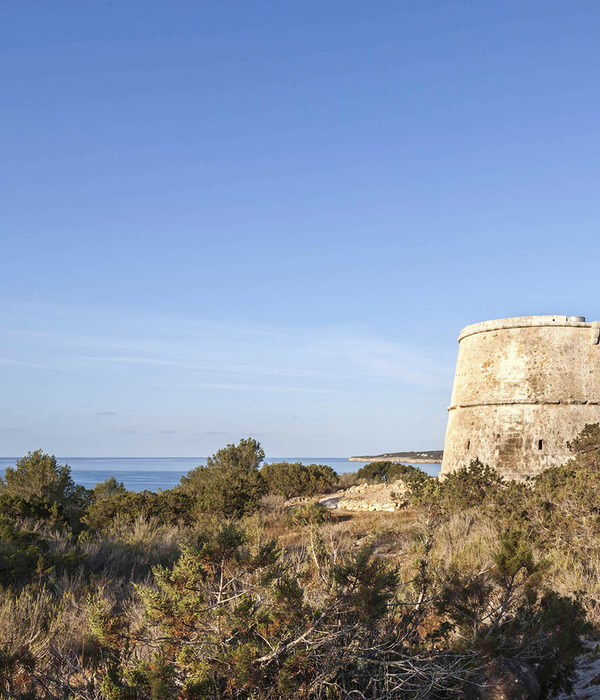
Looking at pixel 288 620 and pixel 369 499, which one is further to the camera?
pixel 369 499

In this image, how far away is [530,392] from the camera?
1599cm

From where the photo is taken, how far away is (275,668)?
10.4 ft

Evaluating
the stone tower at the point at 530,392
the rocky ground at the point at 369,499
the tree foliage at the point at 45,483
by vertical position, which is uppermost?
the stone tower at the point at 530,392

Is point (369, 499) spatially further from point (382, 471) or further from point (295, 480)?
point (382, 471)

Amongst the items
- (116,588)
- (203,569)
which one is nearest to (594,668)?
(203,569)

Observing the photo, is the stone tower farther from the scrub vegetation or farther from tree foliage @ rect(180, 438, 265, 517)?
the scrub vegetation

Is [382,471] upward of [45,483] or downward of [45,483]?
downward

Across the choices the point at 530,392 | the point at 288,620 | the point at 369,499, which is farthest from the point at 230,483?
the point at 288,620

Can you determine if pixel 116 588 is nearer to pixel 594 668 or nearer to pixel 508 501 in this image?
pixel 594 668

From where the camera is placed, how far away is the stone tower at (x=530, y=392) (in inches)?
615

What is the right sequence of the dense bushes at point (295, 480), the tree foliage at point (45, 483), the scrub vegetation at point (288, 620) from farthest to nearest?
the dense bushes at point (295, 480) < the tree foliage at point (45, 483) < the scrub vegetation at point (288, 620)

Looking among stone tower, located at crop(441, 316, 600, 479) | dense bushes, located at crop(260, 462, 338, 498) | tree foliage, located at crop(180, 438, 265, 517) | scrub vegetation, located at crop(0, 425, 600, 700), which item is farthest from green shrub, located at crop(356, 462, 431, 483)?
scrub vegetation, located at crop(0, 425, 600, 700)

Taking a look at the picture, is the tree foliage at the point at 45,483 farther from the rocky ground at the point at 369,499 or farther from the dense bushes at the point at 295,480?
the rocky ground at the point at 369,499

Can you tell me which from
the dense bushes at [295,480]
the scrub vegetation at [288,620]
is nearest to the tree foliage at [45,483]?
the scrub vegetation at [288,620]
